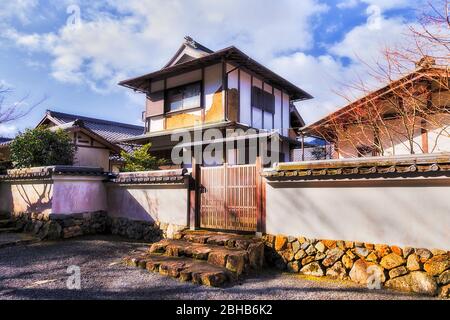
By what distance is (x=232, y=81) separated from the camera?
14586 millimetres

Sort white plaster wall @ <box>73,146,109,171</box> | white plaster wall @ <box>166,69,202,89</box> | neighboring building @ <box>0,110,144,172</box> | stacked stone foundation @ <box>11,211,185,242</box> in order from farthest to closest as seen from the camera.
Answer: white plaster wall @ <box>73,146,109,171</box>
neighboring building @ <box>0,110,144,172</box>
white plaster wall @ <box>166,69,202,89</box>
stacked stone foundation @ <box>11,211,185,242</box>

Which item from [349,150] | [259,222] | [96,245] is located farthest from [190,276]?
[349,150]

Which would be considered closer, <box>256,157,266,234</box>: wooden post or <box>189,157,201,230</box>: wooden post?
<box>256,157,266,234</box>: wooden post

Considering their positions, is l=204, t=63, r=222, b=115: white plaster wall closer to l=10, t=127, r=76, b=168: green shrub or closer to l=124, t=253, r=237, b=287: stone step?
l=10, t=127, r=76, b=168: green shrub

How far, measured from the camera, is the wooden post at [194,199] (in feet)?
30.5

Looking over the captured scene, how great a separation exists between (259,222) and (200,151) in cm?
782

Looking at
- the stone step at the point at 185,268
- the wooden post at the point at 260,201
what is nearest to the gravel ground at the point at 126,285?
the stone step at the point at 185,268

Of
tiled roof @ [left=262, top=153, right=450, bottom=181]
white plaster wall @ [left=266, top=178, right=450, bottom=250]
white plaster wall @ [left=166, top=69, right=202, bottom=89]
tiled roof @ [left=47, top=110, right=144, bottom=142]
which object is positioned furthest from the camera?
tiled roof @ [left=47, top=110, right=144, bottom=142]

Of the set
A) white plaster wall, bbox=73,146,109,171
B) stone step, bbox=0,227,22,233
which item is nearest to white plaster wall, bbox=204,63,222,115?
white plaster wall, bbox=73,146,109,171

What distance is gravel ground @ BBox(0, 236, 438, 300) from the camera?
558cm

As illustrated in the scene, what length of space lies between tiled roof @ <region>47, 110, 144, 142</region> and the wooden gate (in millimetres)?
16587

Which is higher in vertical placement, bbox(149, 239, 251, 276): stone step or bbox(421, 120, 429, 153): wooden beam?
bbox(421, 120, 429, 153): wooden beam
